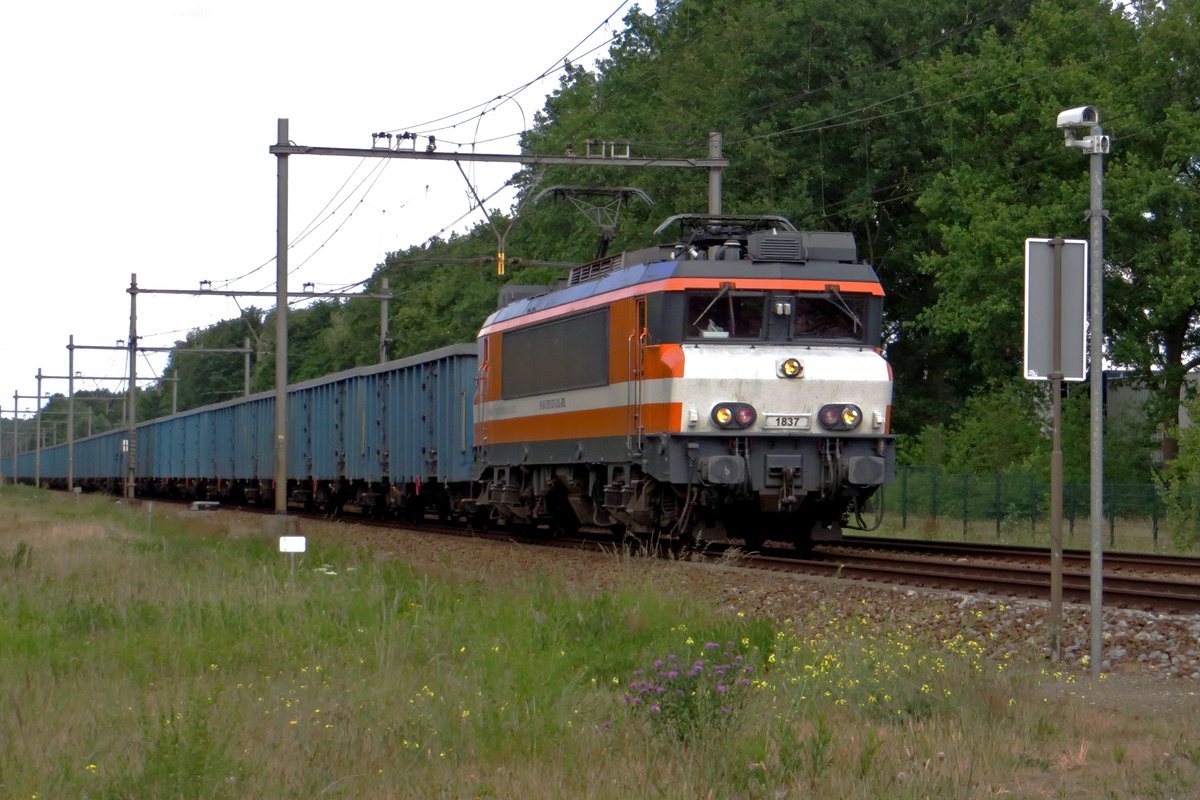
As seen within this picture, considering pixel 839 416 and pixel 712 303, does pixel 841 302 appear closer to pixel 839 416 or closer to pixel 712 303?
pixel 839 416

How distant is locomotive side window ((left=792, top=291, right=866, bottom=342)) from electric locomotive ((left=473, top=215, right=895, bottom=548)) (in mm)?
17

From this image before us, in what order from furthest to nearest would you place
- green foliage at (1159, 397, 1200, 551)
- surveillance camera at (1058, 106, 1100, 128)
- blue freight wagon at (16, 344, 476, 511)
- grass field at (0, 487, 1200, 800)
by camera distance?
blue freight wagon at (16, 344, 476, 511) < green foliage at (1159, 397, 1200, 551) < surveillance camera at (1058, 106, 1100, 128) < grass field at (0, 487, 1200, 800)

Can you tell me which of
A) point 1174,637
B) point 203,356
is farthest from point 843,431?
point 203,356

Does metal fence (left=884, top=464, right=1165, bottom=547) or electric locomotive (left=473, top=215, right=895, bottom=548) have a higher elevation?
electric locomotive (left=473, top=215, right=895, bottom=548)

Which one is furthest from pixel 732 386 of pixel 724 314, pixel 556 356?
pixel 556 356

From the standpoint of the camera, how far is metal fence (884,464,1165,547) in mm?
29500

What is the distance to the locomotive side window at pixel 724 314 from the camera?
18766 mm

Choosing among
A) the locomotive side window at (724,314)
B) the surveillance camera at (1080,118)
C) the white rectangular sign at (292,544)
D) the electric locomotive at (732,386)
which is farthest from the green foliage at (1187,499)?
the surveillance camera at (1080,118)

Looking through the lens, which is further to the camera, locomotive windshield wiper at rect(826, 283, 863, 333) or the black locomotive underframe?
locomotive windshield wiper at rect(826, 283, 863, 333)


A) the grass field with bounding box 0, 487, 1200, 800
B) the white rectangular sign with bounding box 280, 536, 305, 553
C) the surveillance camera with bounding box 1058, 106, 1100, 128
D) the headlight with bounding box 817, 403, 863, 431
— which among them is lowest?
the grass field with bounding box 0, 487, 1200, 800

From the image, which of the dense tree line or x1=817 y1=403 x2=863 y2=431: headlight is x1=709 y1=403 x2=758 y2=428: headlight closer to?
x1=817 y1=403 x2=863 y2=431: headlight

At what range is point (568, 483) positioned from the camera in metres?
21.8

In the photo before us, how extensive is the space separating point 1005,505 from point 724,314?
14.9 m

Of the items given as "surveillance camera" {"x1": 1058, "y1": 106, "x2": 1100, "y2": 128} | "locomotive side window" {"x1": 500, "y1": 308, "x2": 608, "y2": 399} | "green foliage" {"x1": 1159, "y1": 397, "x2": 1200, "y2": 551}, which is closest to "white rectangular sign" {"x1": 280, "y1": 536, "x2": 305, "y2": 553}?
"locomotive side window" {"x1": 500, "y1": 308, "x2": 608, "y2": 399}
